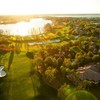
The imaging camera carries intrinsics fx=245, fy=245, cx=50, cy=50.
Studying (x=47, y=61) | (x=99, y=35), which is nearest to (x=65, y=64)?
(x=47, y=61)

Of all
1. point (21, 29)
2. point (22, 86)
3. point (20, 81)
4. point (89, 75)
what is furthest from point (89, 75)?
point (21, 29)

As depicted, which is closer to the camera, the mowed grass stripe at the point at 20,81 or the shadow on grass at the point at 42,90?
the shadow on grass at the point at 42,90

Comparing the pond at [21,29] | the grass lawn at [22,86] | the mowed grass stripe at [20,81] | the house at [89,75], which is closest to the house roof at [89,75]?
the house at [89,75]

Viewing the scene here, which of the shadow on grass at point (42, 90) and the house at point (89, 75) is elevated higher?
the house at point (89, 75)

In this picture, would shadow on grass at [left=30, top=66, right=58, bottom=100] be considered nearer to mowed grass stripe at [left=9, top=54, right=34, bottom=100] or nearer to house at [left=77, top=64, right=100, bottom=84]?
mowed grass stripe at [left=9, top=54, right=34, bottom=100]

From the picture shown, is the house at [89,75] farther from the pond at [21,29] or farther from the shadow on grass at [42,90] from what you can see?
the pond at [21,29]

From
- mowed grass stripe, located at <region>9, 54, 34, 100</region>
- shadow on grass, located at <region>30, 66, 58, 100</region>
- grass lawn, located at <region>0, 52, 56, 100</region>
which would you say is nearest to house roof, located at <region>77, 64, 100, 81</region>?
shadow on grass, located at <region>30, 66, 58, 100</region>

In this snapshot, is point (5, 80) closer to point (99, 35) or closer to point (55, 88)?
point (55, 88)

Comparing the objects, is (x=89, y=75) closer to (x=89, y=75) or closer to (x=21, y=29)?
(x=89, y=75)
